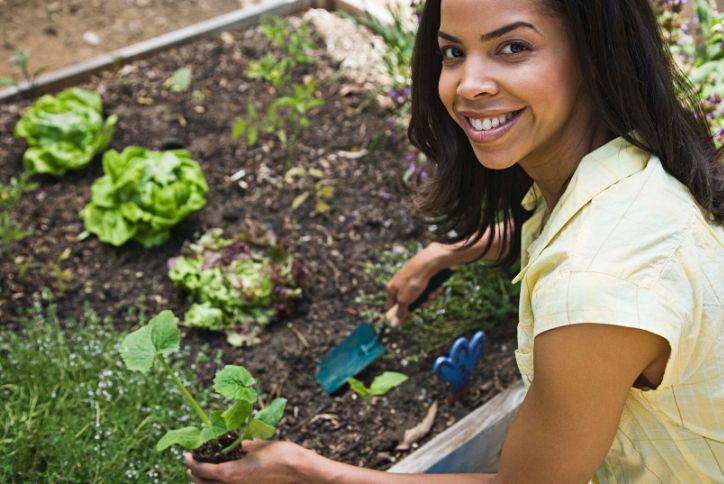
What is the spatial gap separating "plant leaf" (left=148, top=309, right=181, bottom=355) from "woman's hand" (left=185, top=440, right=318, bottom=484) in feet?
0.94

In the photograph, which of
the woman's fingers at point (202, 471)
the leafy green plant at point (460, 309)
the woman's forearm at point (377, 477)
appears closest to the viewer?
the woman's forearm at point (377, 477)

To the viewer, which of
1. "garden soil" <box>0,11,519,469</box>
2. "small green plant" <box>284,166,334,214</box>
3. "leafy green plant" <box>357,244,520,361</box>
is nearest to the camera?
"garden soil" <box>0,11,519,469</box>

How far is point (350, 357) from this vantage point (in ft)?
7.96

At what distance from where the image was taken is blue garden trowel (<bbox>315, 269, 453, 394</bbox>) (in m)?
2.40

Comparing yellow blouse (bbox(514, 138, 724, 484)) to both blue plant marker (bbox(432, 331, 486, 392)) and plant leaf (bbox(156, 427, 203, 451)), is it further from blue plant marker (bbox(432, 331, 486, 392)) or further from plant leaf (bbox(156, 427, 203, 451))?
plant leaf (bbox(156, 427, 203, 451))

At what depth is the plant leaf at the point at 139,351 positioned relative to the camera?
1698 mm

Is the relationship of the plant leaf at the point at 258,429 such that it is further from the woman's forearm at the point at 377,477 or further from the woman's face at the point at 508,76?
the woman's face at the point at 508,76

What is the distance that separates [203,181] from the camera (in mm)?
2910

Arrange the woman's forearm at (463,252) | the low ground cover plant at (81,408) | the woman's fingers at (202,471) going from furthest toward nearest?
the woman's forearm at (463,252)
the low ground cover plant at (81,408)
the woman's fingers at (202,471)

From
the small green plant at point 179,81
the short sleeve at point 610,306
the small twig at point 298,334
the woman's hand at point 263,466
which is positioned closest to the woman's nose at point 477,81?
the short sleeve at point 610,306

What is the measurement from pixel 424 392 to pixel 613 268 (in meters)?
1.20

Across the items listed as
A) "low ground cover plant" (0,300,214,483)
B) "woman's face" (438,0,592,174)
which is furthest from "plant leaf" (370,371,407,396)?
"woman's face" (438,0,592,174)

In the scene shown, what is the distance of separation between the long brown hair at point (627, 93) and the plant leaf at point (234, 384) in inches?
24.8

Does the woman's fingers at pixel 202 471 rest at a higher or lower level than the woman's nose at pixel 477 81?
lower
